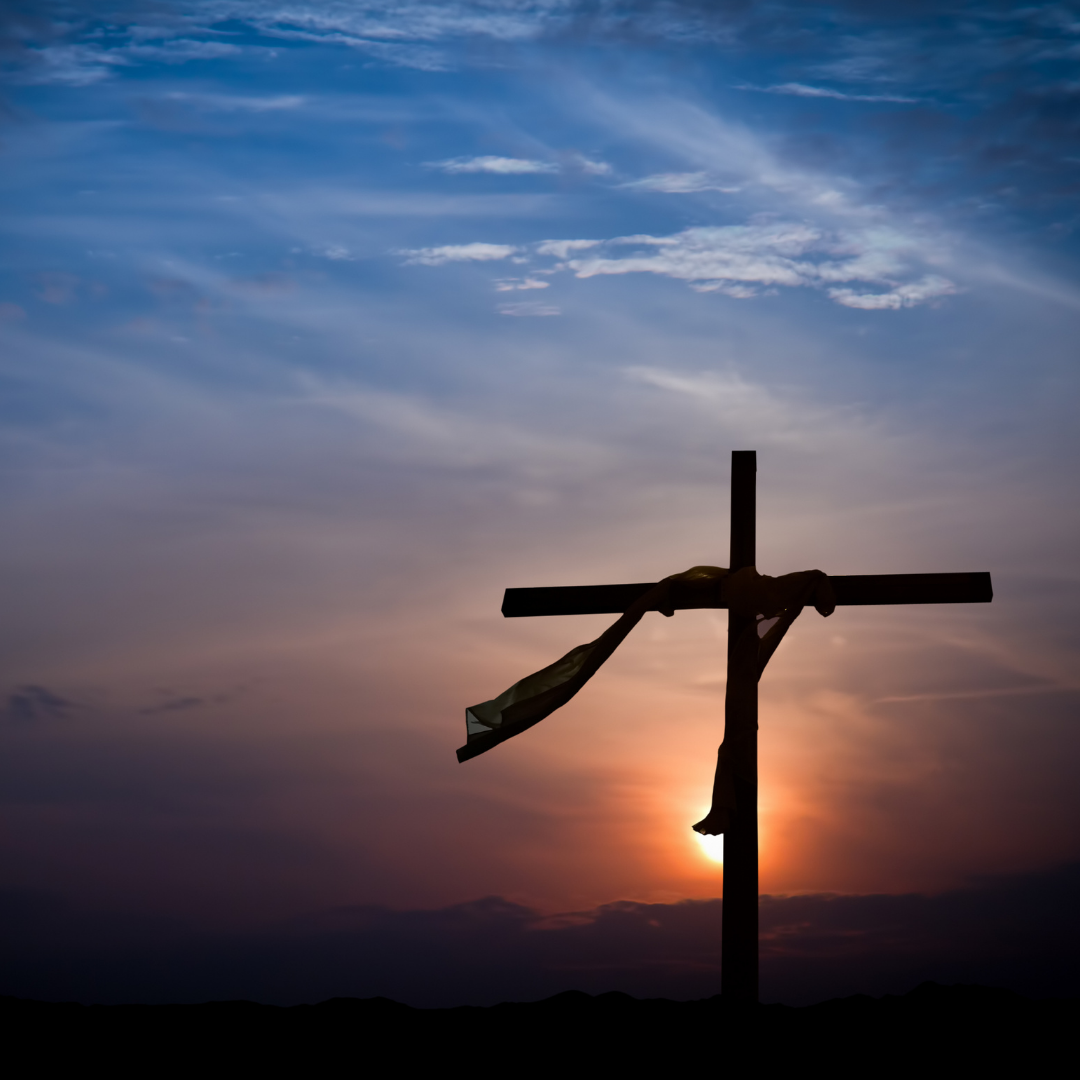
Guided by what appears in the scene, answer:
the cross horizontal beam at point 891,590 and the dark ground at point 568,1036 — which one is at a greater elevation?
the cross horizontal beam at point 891,590

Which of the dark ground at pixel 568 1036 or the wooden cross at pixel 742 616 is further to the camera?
the wooden cross at pixel 742 616

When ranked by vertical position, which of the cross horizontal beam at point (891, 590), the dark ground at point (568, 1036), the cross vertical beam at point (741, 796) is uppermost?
the cross horizontal beam at point (891, 590)

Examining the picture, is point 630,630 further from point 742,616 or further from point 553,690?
point 742,616

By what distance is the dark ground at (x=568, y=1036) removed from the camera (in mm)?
7926

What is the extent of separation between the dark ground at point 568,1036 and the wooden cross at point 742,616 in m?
0.43

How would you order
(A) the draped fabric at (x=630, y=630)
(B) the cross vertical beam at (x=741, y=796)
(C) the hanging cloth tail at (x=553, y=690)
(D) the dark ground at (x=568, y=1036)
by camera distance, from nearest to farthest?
(D) the dark ground at (x=568, y=1036) < (B) the cross vertical beam at (x=741, y=796) < (A) the draped fabric at (x=630, y=630) < (C) the hanging cloth tail at (x=553, y=690)

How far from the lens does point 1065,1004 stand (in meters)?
8.71

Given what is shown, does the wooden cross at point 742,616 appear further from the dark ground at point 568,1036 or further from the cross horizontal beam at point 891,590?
the dark ground at point 568,1036

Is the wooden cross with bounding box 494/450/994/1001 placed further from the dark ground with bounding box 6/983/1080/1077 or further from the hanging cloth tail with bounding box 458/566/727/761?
the dark ground with bounding box 6/983/1080/1077

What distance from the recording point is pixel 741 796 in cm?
901

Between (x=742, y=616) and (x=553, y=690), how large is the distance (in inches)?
56.4

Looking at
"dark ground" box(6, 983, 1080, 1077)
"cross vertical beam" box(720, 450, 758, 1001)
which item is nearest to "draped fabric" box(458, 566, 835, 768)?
"cross vertical beam" box(720, 450, 758, 1001)

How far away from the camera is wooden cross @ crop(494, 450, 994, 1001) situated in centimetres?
878

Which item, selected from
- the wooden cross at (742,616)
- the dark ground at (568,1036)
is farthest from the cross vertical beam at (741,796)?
the dark ground at (568,1036)
